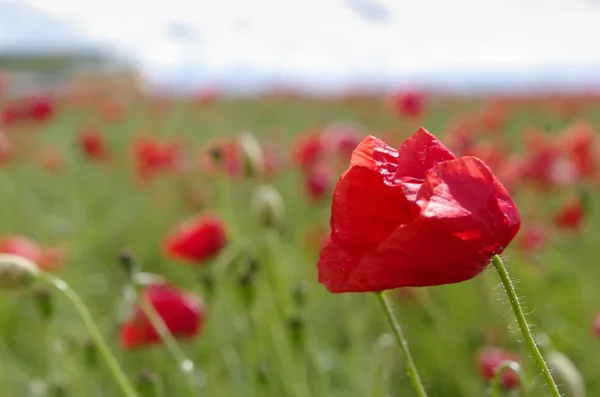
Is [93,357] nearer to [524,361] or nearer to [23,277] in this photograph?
[23,277]

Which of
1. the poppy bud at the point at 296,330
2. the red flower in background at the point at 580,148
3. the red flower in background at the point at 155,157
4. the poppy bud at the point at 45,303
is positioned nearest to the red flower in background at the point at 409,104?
the red flower in background at the point at 580,148

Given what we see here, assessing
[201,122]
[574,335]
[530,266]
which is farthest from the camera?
[201,122]

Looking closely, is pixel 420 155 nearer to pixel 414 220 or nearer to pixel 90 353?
pixel 414 220

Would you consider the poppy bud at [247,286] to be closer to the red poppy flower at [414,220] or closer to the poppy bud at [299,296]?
the poppy bud at [299,296]

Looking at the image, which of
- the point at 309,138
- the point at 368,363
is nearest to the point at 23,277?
the point at 368,363

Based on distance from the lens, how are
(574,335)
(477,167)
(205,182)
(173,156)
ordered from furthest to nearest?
(205,182) < (173,156) < (574,335) < (477,167)

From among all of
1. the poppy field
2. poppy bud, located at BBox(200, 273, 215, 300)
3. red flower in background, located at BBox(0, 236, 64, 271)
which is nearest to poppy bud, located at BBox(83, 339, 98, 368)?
the poppy field
